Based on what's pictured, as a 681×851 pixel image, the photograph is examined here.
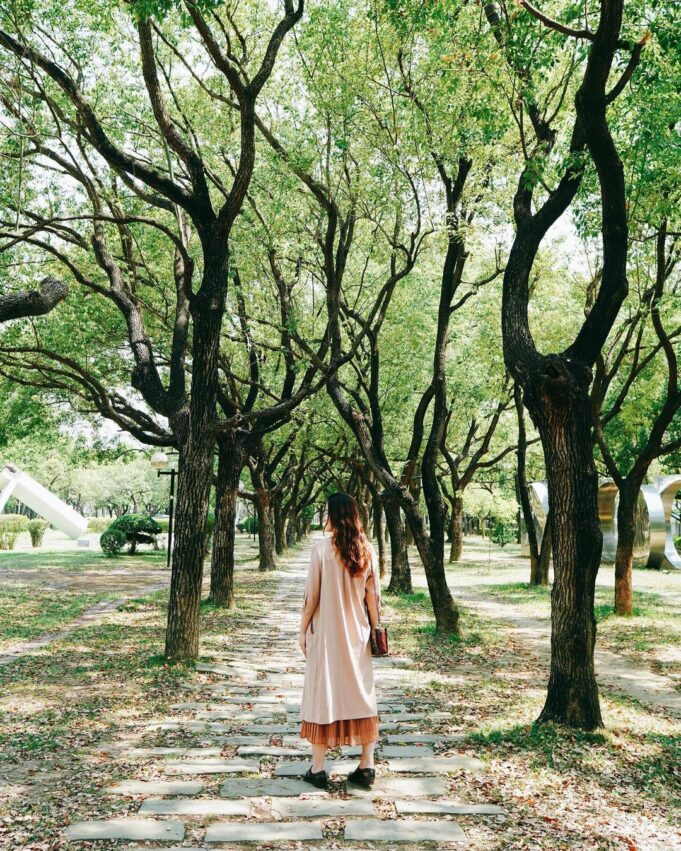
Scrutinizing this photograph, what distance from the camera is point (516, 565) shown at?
3089cm

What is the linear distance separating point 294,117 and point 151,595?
34.8ft

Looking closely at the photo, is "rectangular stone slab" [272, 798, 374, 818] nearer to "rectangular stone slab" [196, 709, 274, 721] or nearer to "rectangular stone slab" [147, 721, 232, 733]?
"rectangular stone slab" [147, 721, 232, 733]

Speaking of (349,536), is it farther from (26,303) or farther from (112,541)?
(112,541)

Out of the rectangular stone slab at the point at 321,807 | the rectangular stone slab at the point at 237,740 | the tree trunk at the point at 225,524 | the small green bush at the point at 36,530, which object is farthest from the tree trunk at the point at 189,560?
the small green bush at the point at 36,530

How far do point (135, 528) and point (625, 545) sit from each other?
946 inches

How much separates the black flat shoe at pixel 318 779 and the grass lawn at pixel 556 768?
874 millimetres

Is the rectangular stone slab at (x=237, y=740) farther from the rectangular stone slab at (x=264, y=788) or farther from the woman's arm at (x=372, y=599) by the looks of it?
the woman's arm at (x=372, y=599)

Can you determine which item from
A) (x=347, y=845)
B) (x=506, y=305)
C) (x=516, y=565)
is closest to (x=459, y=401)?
(x=516, y=565)

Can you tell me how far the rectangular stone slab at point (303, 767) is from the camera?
17.4 ft

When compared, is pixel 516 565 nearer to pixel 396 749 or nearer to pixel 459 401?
pixel 459 401

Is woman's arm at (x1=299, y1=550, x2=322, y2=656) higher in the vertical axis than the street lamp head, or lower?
lower

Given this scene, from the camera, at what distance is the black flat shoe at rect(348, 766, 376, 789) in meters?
5.02

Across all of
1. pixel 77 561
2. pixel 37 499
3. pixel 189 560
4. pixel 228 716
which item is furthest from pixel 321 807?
pixel 37 499

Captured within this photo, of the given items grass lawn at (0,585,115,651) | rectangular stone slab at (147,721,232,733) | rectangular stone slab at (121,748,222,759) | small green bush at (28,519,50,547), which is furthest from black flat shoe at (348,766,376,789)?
small green bush at (28,519,50,547)
